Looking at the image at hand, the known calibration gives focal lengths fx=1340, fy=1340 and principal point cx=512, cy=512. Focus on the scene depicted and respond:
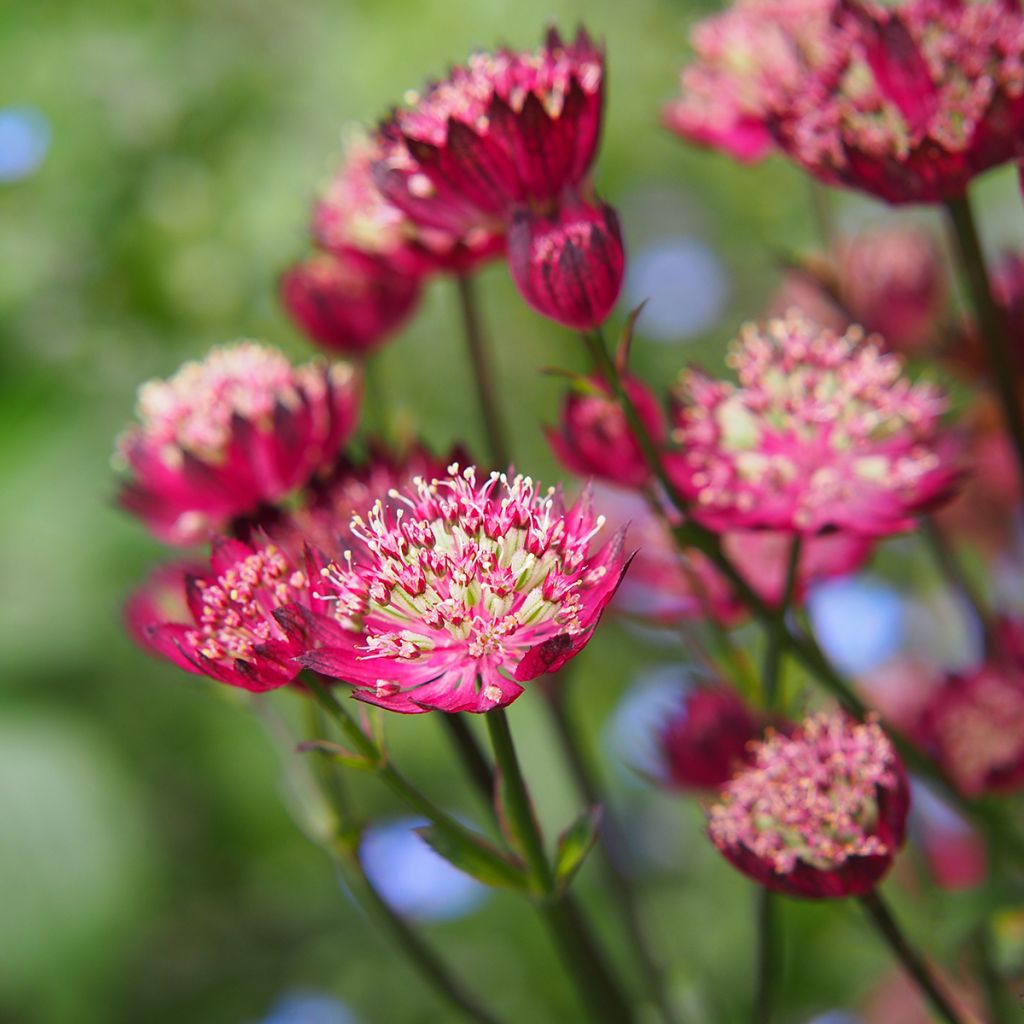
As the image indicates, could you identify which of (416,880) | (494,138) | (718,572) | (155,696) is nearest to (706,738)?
(718,572)

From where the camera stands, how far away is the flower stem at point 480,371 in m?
0.78

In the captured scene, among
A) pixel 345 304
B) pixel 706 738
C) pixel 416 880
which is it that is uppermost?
pixel 345 304

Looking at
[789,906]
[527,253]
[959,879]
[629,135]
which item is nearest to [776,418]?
[527,253]

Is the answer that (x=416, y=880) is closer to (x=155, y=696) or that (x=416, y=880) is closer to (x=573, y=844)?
(x=155, y=696)

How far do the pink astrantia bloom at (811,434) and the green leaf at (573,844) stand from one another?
16 centimetres

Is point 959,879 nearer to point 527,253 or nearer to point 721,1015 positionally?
point 721,1015

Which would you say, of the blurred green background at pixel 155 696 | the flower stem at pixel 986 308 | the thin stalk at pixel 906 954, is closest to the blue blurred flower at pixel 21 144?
the blurred green background at pixel 155 696

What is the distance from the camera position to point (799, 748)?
22.5 inches

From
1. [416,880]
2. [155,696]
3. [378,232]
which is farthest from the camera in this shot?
[155,696]

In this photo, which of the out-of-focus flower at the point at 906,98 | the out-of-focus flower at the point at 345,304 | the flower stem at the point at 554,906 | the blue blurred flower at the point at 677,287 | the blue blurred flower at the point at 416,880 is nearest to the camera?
the flower stem at the point at 554,906

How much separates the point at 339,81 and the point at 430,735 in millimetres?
956

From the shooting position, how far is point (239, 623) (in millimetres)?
534

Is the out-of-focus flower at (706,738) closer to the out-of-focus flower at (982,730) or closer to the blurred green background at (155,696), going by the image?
the out-of-focus flower at (982,730)

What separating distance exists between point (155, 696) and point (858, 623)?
86cm
